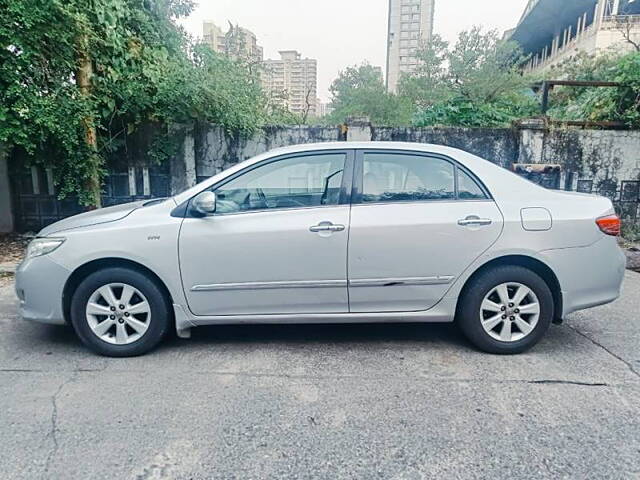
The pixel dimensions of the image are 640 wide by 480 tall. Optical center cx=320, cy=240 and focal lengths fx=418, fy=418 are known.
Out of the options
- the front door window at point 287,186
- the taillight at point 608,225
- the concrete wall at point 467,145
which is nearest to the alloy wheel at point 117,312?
the front door window at point 287,186

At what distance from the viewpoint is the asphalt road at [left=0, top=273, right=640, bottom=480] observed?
204 centimetres

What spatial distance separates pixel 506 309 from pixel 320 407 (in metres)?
1.59

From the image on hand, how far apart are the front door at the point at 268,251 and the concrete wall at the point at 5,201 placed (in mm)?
5429

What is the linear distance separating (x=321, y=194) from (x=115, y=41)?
4.58 meters

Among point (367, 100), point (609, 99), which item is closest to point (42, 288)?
point (609, 99)

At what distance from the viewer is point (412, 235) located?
3.05 meters

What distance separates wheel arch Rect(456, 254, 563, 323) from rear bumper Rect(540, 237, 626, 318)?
0.11 ft

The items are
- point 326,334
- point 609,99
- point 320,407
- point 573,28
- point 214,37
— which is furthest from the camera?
point 573,28

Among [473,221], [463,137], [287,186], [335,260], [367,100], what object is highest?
[367,100]

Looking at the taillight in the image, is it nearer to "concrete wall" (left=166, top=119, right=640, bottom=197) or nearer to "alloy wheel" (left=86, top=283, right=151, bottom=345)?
"alloy wheel" (left=86, top=283, right=151, bottom=345)

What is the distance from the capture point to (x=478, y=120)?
7387mm

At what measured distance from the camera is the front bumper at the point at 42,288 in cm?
304

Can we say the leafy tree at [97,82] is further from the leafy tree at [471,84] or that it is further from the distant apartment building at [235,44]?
the leafy tree at [471,84]

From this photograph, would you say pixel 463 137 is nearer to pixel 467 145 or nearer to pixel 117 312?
pixel 467 145
